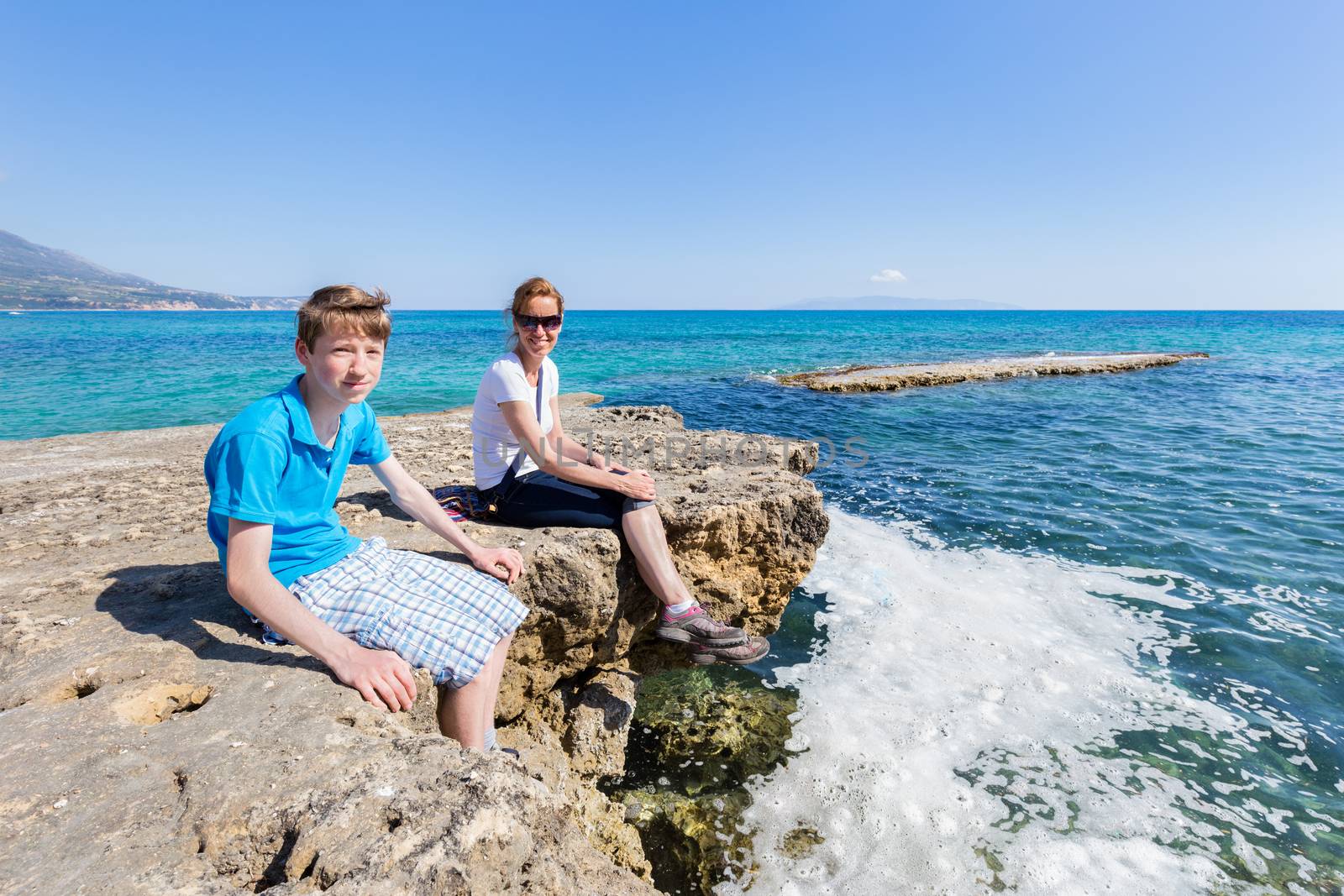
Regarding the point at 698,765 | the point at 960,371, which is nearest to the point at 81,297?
the point at 960,371

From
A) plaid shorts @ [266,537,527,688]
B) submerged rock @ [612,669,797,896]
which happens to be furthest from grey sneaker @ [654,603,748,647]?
plaid shorts @ [266,537,527,688]

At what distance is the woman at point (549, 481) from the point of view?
4332 mm

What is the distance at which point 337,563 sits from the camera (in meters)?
3.09

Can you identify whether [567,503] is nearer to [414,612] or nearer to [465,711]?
[414,612]

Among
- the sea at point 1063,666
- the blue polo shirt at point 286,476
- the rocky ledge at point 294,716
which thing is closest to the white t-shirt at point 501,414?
the rocky ledge at point 294,716

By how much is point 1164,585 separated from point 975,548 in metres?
2.18

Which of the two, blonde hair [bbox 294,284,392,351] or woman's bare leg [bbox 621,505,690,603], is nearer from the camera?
blonde hair [bbox 294,284,392,351]

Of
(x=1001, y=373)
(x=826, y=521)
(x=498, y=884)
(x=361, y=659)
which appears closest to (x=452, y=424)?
(x=826, y=521)

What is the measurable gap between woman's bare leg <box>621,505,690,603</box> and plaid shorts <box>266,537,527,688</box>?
1350 mm

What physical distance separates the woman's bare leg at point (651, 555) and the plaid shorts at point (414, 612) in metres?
1.35

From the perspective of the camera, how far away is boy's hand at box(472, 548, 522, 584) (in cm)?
369

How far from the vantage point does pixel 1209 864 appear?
13.7 feet

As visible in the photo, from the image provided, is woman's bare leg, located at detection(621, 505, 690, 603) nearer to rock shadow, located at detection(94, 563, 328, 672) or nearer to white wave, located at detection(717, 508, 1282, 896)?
white wave, located at detection(717, 508, 1282, 896)

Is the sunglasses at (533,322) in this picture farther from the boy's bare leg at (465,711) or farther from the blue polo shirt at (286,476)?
the boy's bare leg at (465,711)
